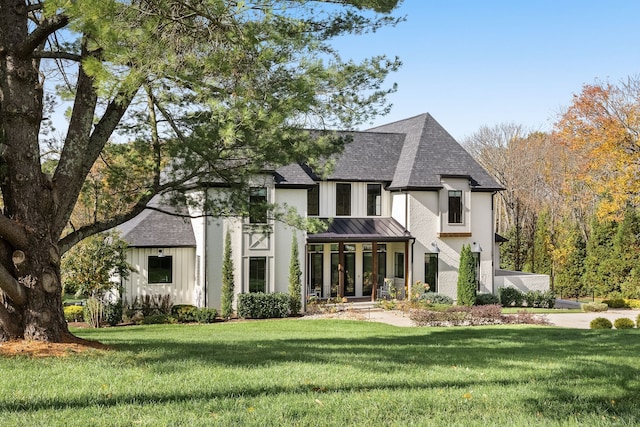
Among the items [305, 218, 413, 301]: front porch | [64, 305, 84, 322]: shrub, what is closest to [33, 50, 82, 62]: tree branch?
[64, 305, 84, 322]: shrub

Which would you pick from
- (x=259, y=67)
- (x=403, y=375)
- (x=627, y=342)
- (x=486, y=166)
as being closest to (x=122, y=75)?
(x=259, y=67)

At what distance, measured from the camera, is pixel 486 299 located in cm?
2514

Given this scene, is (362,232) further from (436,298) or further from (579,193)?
(579,193)

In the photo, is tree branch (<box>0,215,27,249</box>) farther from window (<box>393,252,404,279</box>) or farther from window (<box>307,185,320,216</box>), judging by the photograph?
window (<box>393,252,404,279</box>)

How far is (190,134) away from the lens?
9117 mm

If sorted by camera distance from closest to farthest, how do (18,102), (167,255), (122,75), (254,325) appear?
(122,75) < (18,102) < (254,325) < (167,255)

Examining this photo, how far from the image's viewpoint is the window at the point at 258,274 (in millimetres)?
22531

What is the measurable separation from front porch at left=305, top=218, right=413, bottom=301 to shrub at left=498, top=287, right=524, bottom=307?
15.1 feet

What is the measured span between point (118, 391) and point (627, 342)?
1004 cm

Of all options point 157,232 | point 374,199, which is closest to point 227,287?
point 157,232

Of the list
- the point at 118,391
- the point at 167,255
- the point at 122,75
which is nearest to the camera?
the point at 118,391

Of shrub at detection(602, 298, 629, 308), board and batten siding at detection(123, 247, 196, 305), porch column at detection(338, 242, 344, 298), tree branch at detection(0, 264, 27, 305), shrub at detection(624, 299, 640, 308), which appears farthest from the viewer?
shrub at detection(602, 298, 629, 308)

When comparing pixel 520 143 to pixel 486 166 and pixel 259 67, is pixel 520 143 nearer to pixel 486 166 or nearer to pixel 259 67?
pixel 486 166

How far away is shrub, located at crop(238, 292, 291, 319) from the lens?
21531 millimetres
